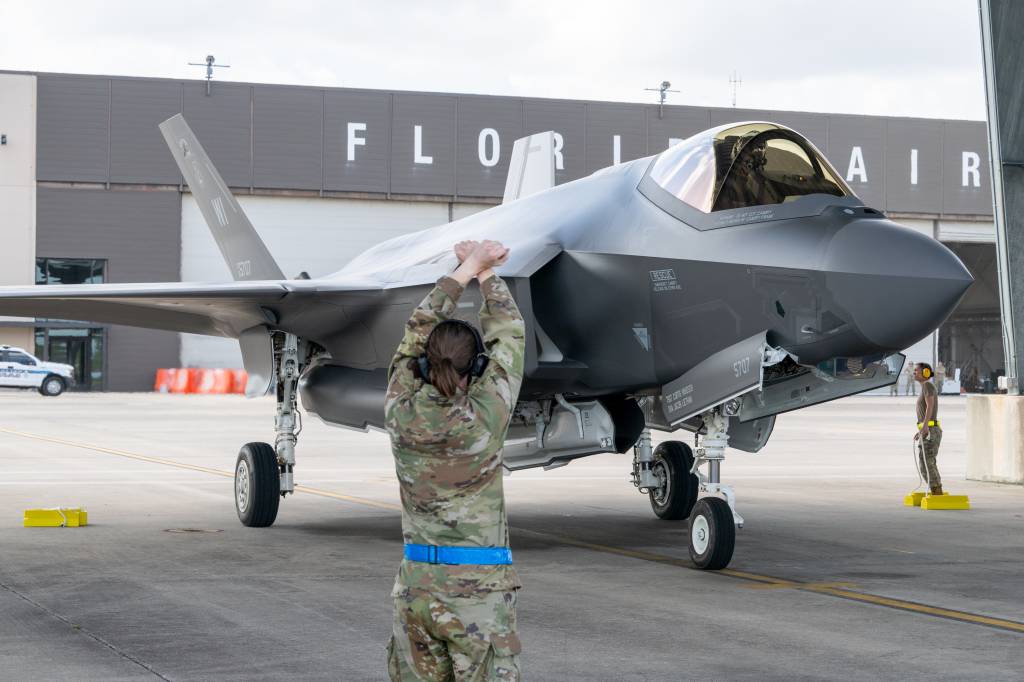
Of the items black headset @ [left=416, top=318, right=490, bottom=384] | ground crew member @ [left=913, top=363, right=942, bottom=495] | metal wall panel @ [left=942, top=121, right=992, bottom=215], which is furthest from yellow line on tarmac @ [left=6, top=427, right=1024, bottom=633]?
metal wall panel @ [left=942, top=121, right=992, bottom=215]

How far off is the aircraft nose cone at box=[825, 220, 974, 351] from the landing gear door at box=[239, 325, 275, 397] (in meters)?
6.54

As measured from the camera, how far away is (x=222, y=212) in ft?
54.1

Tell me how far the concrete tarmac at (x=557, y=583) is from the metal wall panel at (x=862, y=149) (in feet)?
139

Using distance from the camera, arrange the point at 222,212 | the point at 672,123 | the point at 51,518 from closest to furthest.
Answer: the point at 51,518 → the point at 222,212 → the point at 672,123

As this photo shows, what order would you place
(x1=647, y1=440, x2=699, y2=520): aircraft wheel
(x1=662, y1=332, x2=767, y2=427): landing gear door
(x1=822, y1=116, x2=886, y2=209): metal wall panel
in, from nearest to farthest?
(x1=662, y1=332, x2=767, y2=427): landing gear door → (x1=647, y1=440, x2=699, y2=520): aircraft wheel → (x1=822, y1=116, x2=886, y2=209): metal wall panel

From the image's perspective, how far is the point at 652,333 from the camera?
32.8 feet

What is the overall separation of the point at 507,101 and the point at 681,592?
162 feet

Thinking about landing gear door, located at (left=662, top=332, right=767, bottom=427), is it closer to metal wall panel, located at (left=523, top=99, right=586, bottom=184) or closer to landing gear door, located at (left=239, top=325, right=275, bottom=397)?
landing gear door, located at (left=239, top=325, right=275, bottom=397)

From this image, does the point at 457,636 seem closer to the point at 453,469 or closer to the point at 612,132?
the point at 453,469

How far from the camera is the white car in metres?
48.0

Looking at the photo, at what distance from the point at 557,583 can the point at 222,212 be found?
8.91 m

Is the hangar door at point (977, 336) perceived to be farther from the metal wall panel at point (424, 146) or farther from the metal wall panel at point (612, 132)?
the metal wall panel at point (424, 146)

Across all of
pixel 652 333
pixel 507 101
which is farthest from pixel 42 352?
pixel 652 333

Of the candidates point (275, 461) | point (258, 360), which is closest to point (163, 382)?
point (258, 360)
